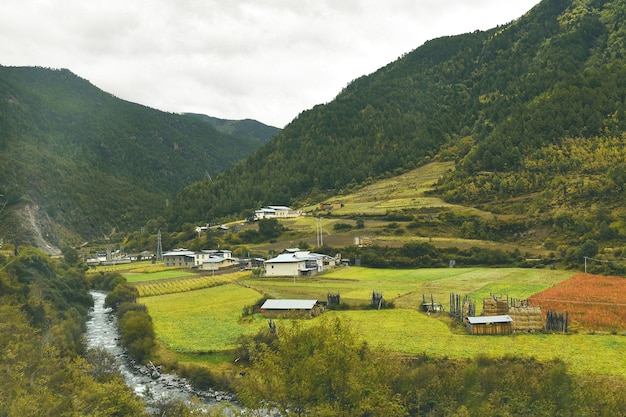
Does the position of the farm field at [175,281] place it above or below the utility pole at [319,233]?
below

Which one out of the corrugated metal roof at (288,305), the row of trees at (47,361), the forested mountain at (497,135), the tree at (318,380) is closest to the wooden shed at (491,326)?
the corrugated metal roof at (288,305)

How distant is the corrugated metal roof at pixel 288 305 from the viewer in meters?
47.3

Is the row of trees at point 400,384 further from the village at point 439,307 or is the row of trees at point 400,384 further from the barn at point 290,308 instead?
the barn at point 290,308

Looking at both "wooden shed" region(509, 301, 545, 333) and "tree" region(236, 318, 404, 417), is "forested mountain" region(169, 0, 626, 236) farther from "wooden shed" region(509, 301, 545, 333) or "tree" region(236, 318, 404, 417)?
"tree" region(236, 318, 404, 417)

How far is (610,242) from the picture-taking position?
69875mm

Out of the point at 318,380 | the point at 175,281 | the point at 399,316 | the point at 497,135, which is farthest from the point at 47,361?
the point at 497,135

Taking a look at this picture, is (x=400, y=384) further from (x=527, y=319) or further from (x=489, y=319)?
(x=527, y=319)

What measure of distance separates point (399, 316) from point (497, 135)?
88030mm

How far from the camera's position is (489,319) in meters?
38.8

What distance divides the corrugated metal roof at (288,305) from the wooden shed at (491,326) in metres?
14.4

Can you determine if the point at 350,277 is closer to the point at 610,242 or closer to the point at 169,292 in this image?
the point at 169,292

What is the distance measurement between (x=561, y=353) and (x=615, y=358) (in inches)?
112

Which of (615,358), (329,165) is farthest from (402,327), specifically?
(329,165)

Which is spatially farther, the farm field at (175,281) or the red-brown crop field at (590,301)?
the farm field at (175,281)
